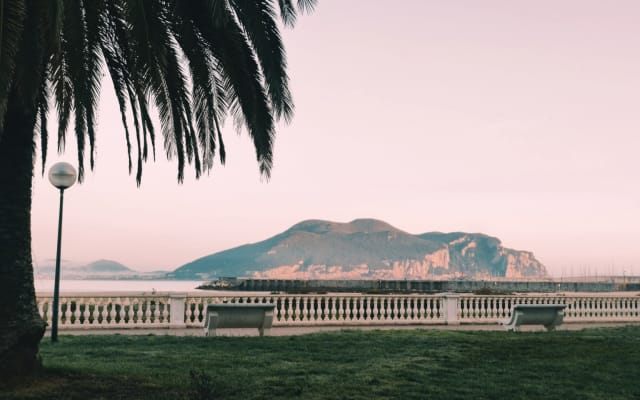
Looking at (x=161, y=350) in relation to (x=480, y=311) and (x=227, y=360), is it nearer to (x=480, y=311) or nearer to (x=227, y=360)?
(x=227, y=360)

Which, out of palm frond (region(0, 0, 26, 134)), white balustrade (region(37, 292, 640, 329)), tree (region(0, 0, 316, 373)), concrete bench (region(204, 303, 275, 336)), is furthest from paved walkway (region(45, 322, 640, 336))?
palm frond (region(0, 0, 26, 134))

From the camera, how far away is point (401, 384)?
9484 mm

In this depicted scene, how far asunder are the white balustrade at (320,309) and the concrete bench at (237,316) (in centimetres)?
281

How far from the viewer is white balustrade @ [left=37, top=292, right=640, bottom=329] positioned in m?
18.3

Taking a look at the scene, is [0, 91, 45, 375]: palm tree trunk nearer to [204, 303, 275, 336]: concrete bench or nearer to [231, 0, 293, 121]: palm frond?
[231, 0, 293, 121]: palm frond

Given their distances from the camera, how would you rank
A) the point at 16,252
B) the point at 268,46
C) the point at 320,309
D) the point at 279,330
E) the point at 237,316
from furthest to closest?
the point at 320,309 < the point at 279,330 < the point at 237,316 < the point at 268,46 < the point at 16,252

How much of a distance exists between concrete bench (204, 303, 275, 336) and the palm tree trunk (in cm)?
738

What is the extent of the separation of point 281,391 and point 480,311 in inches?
601

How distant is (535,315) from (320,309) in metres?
6.17

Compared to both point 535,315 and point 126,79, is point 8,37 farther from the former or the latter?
point 535,315

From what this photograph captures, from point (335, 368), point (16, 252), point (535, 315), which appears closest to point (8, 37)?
point (16, 252)

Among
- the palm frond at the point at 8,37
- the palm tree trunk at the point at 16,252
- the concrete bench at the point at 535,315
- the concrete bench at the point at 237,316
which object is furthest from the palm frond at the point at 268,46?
the concrete bench at the point at 535,315

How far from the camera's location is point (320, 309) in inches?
816

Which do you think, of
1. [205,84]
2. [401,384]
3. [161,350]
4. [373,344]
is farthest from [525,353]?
[205,84]
